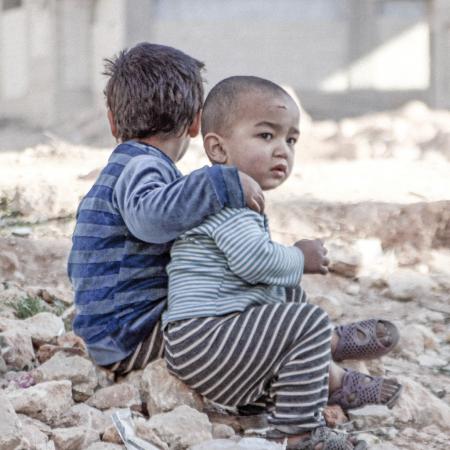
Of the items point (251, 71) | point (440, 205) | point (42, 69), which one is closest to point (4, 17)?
point (42, 69)

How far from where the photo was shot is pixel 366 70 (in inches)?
464

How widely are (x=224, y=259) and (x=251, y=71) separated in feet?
30.7

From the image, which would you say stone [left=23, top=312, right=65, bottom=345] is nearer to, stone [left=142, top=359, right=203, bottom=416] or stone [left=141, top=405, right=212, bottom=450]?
stone [left=142, top=359, right=203, bottom=416]

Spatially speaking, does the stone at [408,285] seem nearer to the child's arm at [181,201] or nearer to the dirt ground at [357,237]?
the dirt ground at [357,237]

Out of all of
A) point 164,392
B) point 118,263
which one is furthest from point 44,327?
point 164,392

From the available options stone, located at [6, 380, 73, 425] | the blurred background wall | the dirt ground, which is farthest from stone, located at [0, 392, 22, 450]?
the blurred background wall

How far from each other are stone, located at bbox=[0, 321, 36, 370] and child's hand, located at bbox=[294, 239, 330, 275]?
91 cm

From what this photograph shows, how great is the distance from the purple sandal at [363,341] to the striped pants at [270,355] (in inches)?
14.8

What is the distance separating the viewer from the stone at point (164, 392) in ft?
8.86

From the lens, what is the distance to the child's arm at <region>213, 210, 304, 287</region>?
2.60m

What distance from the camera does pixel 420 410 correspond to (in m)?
2.91

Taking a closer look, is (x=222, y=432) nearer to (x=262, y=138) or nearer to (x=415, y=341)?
(x=262, y=138)

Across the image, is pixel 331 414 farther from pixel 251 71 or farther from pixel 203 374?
pixel 251 71

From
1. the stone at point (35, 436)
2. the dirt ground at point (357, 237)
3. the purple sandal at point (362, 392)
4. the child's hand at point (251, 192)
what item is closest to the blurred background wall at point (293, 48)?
the dirt ground at point (357, 237)
